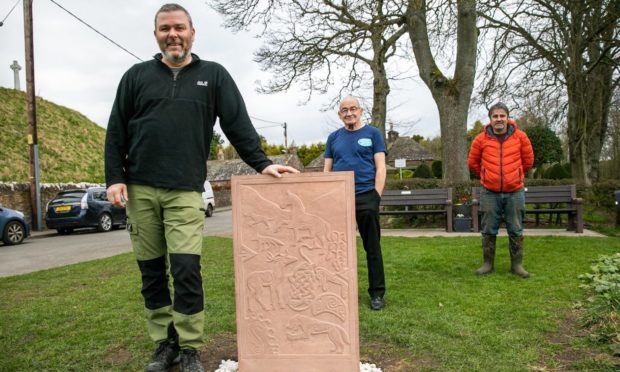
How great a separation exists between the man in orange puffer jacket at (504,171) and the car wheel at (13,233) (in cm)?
1263

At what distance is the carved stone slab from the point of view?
2.95 meters

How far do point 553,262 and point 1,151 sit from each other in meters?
24.4

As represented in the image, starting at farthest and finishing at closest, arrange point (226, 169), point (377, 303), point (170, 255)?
point (226, 169) < point (377, 303) < point (170, 255)

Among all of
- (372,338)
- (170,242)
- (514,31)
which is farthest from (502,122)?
(514,31)

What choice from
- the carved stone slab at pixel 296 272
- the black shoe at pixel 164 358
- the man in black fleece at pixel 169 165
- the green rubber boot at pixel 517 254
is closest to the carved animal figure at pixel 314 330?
the carved stone slab at pixel 296 272

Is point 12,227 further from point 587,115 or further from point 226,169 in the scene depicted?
point 226,169

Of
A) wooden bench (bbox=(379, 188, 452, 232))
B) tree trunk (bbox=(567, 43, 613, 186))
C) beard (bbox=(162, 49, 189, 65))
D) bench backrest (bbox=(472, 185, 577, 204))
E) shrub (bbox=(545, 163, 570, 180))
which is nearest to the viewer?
beard (bbox=(162, 49, 189, 65))

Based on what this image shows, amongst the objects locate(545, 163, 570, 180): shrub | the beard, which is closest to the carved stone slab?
the beard

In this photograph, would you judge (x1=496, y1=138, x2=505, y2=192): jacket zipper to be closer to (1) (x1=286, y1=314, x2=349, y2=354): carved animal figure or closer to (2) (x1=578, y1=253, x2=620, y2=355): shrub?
(2) (x1=578, y1=253, x2=620, y2=355): shrub

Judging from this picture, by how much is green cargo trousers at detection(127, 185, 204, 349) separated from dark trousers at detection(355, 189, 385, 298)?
188 centimetres

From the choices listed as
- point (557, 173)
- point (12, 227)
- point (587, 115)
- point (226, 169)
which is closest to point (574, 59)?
point (587, 115)

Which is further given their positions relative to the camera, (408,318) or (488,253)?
(488,253)

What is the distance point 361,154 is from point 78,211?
44.5 ft

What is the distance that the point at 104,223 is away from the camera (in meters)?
16.2
